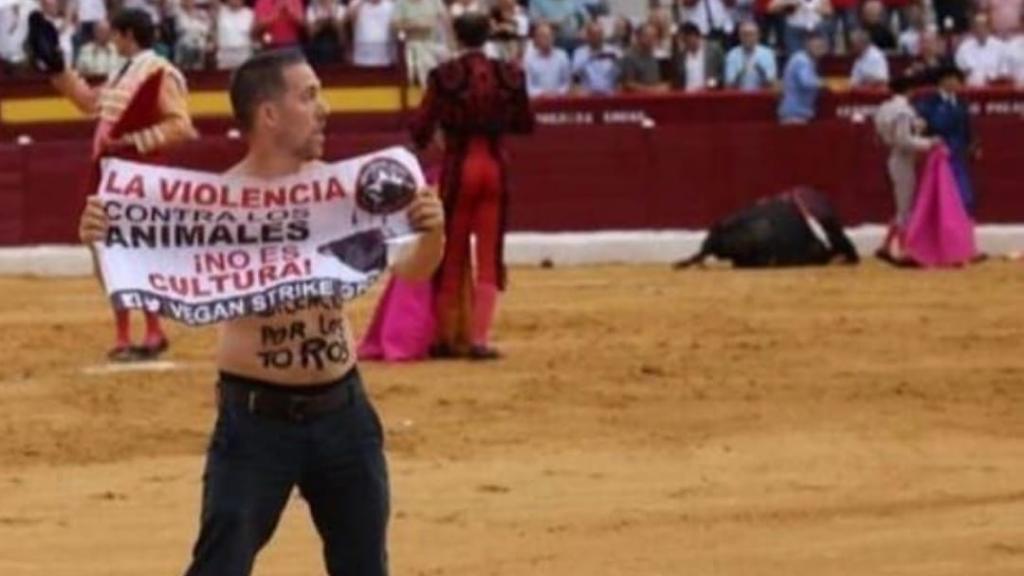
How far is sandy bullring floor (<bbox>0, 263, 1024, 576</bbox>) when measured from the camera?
10.3m

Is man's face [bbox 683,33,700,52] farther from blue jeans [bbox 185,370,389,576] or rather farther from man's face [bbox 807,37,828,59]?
blue jeans [bbox 185,370,389,576]

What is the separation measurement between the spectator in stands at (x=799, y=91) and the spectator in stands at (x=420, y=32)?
8.43 ft

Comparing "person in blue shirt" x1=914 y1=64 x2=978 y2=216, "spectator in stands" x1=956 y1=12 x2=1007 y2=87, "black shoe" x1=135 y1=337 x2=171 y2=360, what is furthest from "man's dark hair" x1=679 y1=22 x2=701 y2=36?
"black shoe" x1=135 y1=337 x2=171 y2=360

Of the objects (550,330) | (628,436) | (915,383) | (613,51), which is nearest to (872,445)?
(628,436)

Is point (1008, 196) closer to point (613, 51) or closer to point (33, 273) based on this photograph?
point (613, 51)

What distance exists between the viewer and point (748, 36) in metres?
25.8

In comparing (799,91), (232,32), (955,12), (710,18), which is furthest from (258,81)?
(955,12)

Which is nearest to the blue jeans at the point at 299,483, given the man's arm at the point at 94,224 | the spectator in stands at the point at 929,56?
the man's arm at the point at 94,224

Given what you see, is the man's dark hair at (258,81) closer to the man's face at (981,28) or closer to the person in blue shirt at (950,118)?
the person in blue shirt at (950,118)

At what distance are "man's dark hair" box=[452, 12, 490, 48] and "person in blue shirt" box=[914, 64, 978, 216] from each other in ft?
27.8

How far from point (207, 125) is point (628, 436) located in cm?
1249

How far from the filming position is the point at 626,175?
981 inches

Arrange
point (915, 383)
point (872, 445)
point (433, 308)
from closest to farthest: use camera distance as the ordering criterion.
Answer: point (872, 445), point (915, 383), point (433, 308)

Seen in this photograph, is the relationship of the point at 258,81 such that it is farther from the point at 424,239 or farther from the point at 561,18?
the point at 561,18
